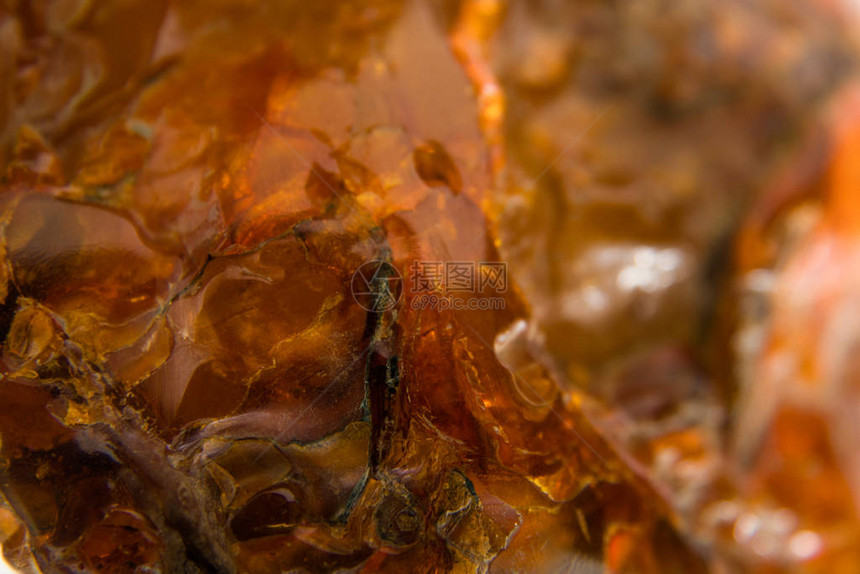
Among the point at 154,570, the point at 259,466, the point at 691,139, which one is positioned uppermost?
the point at 691,139

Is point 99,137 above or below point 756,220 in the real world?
above

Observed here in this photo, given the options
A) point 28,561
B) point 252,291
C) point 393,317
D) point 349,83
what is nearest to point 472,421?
point 393,317

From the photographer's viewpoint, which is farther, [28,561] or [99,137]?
[28,561]

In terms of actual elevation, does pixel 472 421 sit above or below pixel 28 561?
above

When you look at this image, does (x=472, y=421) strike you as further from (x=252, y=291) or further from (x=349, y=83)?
(x=349, y=83)

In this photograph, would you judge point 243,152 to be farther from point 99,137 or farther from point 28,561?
point 28,561

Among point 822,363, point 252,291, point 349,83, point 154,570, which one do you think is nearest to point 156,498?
point 154,570
